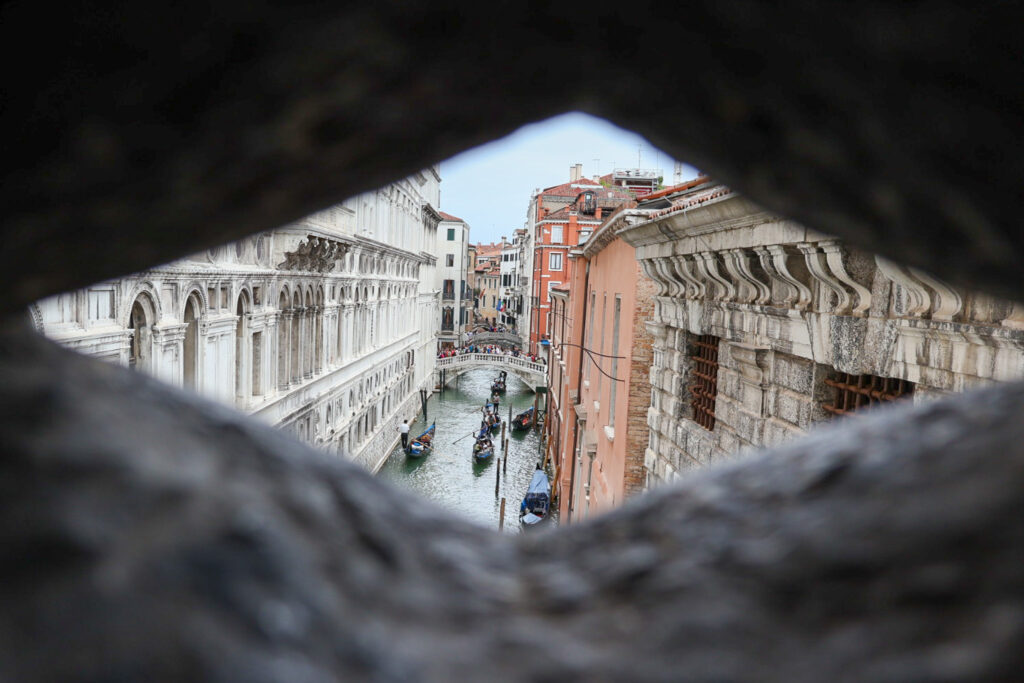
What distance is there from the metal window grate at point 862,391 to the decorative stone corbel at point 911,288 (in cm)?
54

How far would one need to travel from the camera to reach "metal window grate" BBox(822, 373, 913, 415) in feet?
14.8

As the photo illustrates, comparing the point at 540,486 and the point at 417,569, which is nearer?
the point at 417,569

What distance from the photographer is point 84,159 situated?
0.62 m

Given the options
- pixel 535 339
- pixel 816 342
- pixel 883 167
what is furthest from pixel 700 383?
pixel 535 339

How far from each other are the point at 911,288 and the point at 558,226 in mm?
43055

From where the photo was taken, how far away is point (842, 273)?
4590 millimetres

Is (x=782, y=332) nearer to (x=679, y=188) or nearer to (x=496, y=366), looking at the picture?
(x=679, y=188)

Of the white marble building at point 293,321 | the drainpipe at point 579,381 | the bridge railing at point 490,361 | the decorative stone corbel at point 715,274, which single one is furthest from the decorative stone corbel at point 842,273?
the bridge railing at point 490,361

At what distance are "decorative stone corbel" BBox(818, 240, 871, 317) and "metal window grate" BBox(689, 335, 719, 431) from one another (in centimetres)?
280

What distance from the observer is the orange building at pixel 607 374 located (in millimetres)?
10750

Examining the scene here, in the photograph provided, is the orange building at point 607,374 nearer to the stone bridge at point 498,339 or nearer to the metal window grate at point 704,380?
the metal window grate at point 704,380

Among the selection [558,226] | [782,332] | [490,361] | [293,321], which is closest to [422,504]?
[782,332]

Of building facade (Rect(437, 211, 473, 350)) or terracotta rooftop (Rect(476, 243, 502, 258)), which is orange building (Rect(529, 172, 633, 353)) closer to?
building facade (Rect(437, 211, 473, 350))

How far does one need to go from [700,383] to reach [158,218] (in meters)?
7.64
